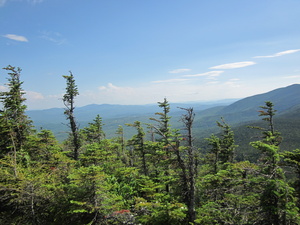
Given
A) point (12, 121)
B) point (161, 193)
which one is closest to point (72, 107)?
point (12, 121)

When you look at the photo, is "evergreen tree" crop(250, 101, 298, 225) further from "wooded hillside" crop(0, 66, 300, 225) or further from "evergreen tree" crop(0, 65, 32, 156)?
"evergreen tree" crop(0, 65, 32, 156)

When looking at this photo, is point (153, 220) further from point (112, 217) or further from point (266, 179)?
point (266, 179)

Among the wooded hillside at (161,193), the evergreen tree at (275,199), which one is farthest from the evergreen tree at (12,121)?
the evergreen tree at (275,199)

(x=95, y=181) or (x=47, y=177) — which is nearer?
(x=95, y=181)

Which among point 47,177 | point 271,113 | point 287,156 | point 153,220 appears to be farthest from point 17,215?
point 271,113

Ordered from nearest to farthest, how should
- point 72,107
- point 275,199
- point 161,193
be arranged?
point 275,199, point 161,193, point 72,107

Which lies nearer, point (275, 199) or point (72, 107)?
point (275, 199)

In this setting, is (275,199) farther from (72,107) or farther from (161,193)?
(72,107)

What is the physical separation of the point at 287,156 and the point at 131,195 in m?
11.6

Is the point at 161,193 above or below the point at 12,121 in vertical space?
below

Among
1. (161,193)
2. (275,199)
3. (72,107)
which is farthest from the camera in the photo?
(72,107)

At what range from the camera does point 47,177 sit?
12.3 meters

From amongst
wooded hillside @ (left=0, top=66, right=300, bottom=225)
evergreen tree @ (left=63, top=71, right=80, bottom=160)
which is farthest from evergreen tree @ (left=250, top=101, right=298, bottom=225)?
evergreen tree @ (left=63, top=71, right=80, bottom=160)

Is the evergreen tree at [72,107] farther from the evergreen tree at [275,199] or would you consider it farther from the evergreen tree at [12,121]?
the evergreen tree at [275,199]
